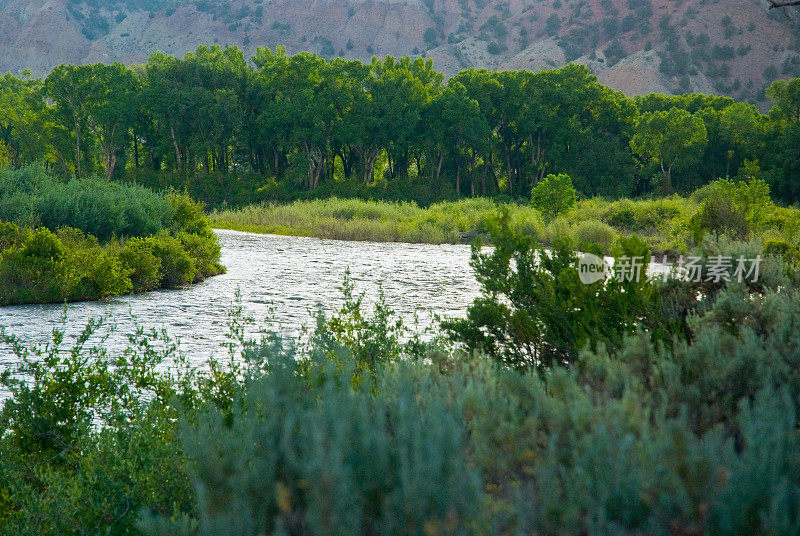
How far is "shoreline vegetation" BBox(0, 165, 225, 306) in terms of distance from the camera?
11.8 m

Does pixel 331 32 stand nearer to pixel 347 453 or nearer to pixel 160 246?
pixel 160 246

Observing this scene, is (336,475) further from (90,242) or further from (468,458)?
(90,242)

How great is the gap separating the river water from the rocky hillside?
91380 mm

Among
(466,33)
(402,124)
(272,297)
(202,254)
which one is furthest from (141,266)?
(466,33)

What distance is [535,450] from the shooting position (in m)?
2.22

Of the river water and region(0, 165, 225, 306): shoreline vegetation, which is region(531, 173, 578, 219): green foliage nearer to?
the river water

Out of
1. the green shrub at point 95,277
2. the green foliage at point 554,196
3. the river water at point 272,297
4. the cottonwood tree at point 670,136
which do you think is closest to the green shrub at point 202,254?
the river water at point 272,297

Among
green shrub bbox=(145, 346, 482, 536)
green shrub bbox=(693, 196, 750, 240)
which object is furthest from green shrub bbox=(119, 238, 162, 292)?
green shrub bbox=(145, 346, 482, 536)

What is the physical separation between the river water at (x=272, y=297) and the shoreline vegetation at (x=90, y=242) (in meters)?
0.45

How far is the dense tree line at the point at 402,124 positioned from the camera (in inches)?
1837

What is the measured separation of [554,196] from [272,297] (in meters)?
17.4

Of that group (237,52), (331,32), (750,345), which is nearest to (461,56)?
(331,32)

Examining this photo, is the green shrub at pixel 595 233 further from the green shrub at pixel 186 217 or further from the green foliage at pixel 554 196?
the green shrub at pixel 186 217

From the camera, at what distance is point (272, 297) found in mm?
12641
